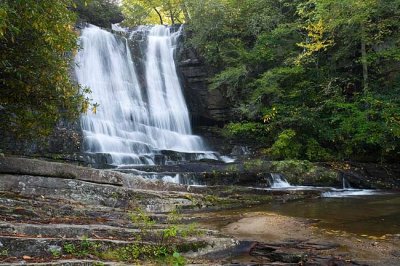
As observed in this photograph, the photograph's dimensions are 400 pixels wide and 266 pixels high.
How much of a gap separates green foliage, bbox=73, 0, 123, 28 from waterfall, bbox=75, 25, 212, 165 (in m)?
3.74

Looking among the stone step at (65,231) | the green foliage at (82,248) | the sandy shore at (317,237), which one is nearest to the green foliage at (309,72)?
the sandy shore at (317,237)

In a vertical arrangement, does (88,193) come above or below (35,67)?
below

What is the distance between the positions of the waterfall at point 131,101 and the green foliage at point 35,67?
7.50 m

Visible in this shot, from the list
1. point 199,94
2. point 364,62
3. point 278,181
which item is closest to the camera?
point 278,181

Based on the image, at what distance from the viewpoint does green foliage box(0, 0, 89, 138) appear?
6.58 meters

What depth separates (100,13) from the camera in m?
25.0

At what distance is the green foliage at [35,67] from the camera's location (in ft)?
21.6

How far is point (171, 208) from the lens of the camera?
8.62 meters

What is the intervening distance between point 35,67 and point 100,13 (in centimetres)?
1890

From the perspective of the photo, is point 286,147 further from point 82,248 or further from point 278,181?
point 82,248

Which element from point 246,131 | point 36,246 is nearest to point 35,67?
point 36,246

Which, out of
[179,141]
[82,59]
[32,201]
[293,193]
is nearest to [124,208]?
[32,201]

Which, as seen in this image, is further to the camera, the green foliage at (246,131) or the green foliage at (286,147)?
the green foliage at (246,131)

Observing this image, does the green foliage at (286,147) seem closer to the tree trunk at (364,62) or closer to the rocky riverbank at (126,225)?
the tree trunk at (364,62)
